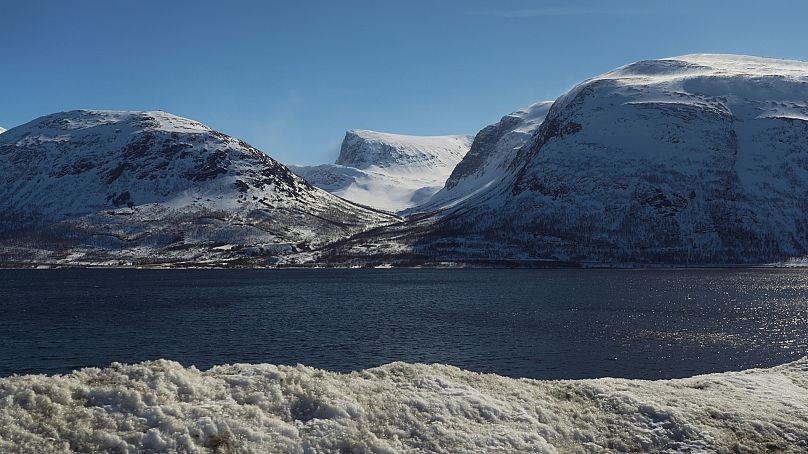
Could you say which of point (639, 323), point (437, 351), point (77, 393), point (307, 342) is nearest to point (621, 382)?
point (77, 393)

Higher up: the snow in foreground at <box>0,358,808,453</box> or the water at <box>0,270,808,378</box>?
the snow in foreground at <box>0,358,808,453</box>

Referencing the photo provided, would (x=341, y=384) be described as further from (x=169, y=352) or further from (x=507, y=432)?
(x=169, y=352)

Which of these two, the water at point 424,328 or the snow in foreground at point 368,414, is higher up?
the snow in foreground at point 368,414

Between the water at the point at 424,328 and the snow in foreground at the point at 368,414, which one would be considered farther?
the water at the point at 424,328

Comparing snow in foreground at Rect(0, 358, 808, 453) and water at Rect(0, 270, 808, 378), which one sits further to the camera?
water at Rect(0, 270, 808, 378)

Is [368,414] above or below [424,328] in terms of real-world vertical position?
above
